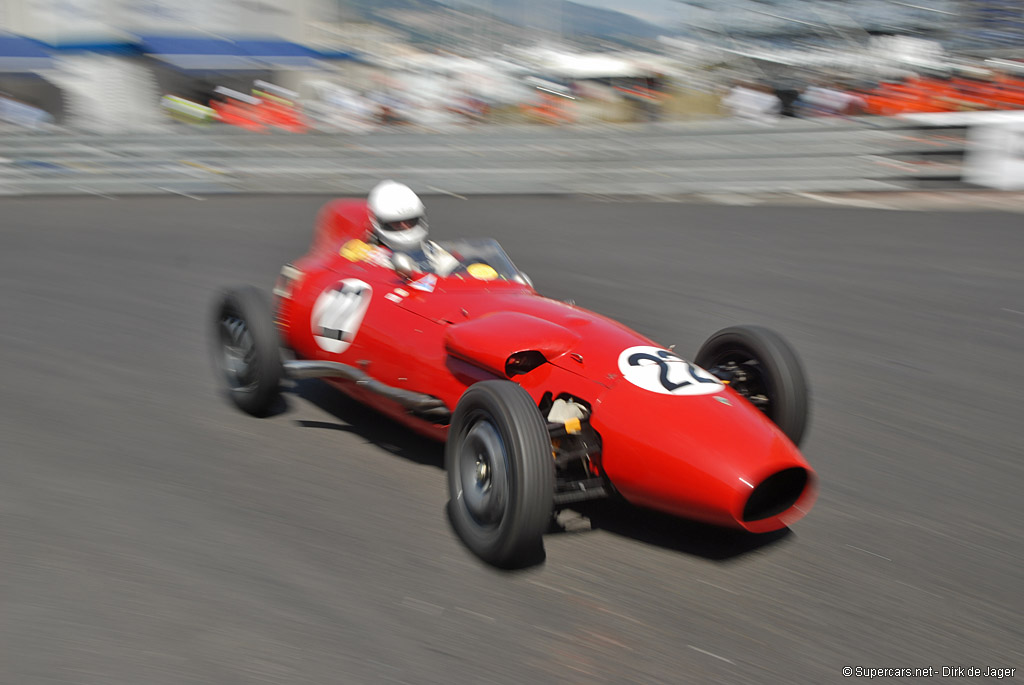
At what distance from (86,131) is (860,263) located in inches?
410

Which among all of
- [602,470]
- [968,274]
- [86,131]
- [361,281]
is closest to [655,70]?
[86,131]

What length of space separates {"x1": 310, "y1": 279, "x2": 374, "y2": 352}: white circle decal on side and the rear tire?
0.23 metres

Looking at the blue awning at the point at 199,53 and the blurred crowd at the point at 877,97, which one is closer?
the blurred crowd at the point at 877,97

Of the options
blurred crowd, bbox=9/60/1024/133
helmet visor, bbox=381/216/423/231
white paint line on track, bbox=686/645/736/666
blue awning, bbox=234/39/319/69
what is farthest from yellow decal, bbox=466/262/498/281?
blue awning, bbox=234/39/319/69

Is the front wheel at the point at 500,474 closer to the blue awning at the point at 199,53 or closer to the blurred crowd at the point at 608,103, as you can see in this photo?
the blurred crowd at the point at 608,103

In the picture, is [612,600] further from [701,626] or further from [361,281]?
[361,281]

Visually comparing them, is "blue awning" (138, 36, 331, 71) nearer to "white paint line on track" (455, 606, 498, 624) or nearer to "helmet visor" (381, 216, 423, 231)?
"helmet visor" (381, 216, 423, 231)

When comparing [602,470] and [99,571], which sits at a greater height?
[602,470]

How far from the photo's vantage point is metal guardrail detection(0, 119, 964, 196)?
12.9m

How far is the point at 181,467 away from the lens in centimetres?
443

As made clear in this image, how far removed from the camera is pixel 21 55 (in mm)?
23141

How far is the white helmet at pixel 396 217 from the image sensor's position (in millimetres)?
5289

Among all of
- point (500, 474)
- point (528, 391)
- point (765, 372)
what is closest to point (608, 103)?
point (765, 372)

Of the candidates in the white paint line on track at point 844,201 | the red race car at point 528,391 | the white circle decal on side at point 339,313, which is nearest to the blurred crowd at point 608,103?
the white paint line on track at point 844,201
